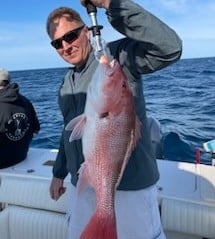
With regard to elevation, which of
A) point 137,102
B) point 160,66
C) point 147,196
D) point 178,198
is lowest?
point 178,198

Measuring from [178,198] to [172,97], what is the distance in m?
11.4

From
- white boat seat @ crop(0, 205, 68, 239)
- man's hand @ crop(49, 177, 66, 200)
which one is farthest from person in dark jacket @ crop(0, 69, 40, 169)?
man's hand @ crop(49, 177, 66, 200)

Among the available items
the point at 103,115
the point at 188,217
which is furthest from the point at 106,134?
the point at 188,217

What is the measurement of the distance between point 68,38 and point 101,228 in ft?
3.10

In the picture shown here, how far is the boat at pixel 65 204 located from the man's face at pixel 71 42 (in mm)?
1383

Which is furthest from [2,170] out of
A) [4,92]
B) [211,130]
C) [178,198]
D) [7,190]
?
[211,130]

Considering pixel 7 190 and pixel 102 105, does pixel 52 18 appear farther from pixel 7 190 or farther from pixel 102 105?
pixel 7 190

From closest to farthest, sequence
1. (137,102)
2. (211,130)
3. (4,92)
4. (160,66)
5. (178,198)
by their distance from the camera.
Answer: (160,66)
(137,102)
(178,198)
(4,92)
(211,130)

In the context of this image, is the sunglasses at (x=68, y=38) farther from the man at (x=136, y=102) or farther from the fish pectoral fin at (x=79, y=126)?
the fish pectoral fin at (x=79, y=126)

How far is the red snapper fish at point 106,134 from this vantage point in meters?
1.70

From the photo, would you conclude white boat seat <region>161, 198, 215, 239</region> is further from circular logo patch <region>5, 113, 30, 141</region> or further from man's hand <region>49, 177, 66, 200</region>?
circular logo patch <region>5, 113, 30, 141</region>

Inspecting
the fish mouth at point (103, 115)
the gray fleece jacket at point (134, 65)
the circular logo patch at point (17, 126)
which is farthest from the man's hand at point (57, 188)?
the circular logo patch at point (17, 126)

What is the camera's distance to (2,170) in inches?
156

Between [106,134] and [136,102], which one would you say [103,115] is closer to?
[106,134]
